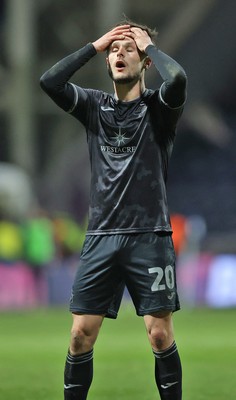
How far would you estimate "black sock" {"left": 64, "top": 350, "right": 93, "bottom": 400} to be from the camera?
6176 mm

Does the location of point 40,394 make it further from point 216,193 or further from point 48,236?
point 216,193

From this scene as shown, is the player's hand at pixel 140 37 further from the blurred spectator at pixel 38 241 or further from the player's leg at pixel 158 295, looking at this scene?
the blurred spectator at pixel 38 241

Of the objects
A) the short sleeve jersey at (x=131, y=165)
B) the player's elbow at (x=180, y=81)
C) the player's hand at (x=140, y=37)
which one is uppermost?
the player's hand at (x=140, y=37)

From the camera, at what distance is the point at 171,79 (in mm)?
6008

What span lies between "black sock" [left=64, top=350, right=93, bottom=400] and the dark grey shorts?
0.27 metres

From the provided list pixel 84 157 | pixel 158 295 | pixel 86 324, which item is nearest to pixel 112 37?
pixel 158 295

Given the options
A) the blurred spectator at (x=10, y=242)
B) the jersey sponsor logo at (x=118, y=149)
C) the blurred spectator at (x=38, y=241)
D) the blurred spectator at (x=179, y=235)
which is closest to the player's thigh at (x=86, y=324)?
the jersey sponsor logo at (x=118, y=149)

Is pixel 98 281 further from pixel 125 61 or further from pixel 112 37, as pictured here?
pixel 112 37

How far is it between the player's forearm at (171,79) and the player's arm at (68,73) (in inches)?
10.2

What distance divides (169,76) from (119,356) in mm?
5181

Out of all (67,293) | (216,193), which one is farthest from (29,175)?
(67,293)

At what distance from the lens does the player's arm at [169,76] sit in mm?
5996

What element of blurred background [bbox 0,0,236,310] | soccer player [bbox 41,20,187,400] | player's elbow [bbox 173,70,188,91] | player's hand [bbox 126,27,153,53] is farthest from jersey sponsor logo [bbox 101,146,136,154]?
blurred background [bbox 0,0,236,310]

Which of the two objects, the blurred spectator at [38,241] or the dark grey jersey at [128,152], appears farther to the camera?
the blurred spectator at [38,241]
